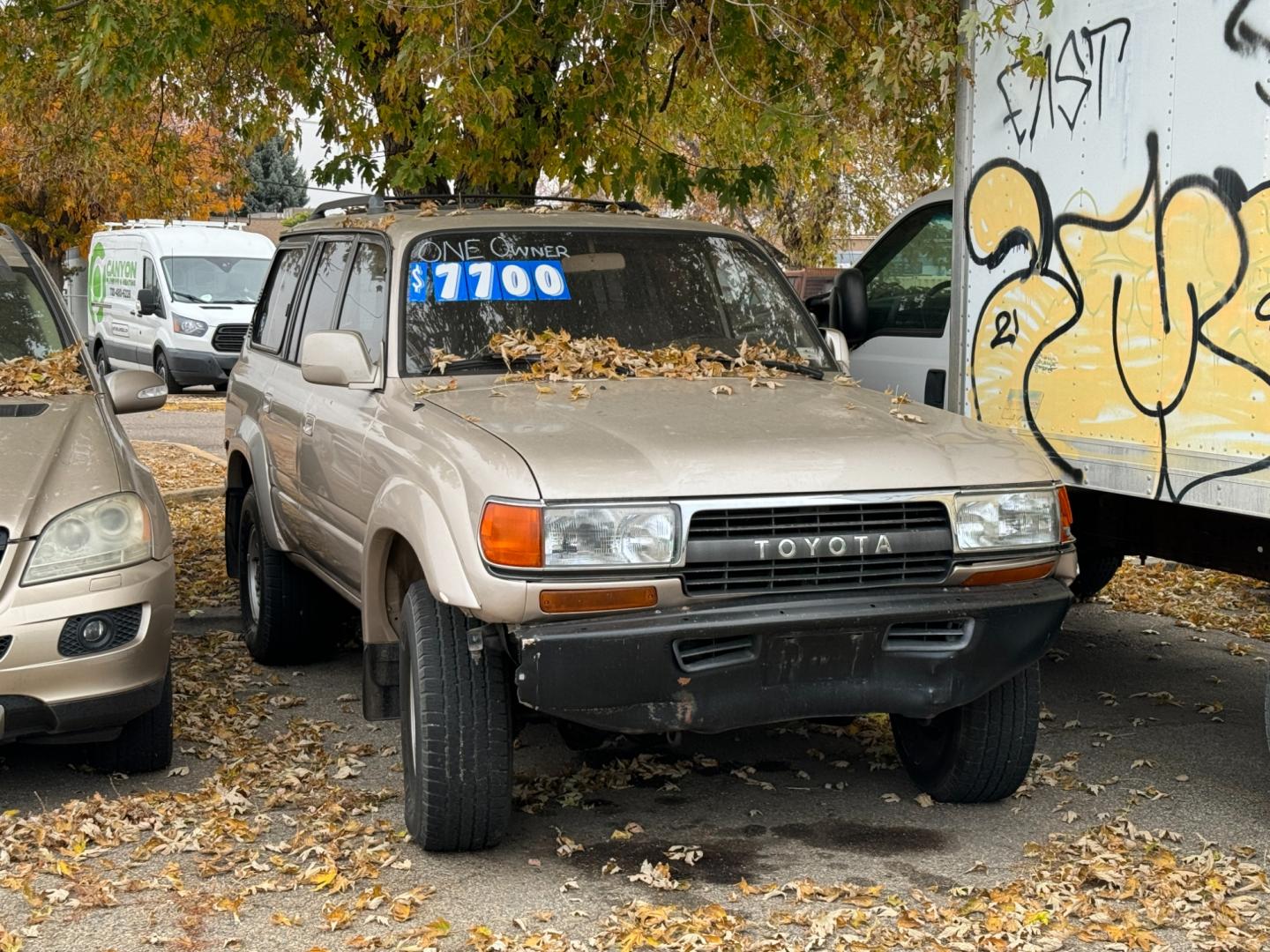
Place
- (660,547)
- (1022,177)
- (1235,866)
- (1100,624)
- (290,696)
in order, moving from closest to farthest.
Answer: (660,547) → (1235,866) → (1022,177) → (290,696) → (1100,624)

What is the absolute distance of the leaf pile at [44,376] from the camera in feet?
19.2

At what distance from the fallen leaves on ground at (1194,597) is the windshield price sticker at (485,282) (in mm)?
4382

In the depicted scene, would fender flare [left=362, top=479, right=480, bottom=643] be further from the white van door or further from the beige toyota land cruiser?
the white van door

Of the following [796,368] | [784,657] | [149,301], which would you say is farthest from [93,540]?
[149,301]

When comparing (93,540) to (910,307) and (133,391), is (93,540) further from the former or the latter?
(910,307)

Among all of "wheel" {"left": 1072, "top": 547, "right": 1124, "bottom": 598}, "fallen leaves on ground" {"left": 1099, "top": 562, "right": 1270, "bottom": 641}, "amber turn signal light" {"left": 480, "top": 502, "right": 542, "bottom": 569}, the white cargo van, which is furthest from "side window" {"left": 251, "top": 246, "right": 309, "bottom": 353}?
the white cargo van

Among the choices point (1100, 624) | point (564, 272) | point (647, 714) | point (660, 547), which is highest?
point (564, 272)

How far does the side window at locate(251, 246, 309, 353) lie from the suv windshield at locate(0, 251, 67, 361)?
1082 millimetres

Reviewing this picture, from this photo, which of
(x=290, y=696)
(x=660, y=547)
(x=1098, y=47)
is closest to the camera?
(x=660, y=547)

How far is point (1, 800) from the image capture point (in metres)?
5.20

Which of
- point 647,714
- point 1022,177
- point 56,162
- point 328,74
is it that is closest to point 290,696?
point 647,714

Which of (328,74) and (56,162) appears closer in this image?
(328,74)

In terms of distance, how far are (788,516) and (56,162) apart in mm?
10845

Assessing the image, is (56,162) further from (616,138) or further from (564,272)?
(564,272)
